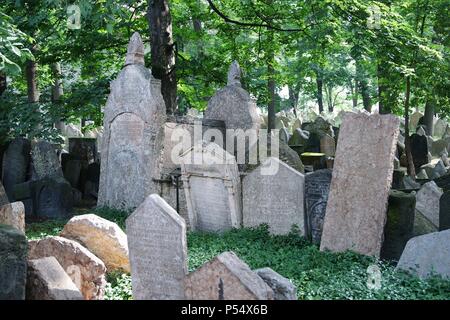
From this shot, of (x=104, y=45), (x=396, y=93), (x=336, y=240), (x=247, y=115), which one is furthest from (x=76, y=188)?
(x=396, y=93)

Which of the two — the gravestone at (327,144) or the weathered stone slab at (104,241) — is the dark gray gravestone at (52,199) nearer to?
the weathered stone slab at (104,241)

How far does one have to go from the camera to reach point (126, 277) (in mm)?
7578

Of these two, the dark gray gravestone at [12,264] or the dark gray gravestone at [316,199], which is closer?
the dark gray gravestone at [12,264]

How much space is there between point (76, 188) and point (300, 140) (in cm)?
769

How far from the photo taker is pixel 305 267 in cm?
790

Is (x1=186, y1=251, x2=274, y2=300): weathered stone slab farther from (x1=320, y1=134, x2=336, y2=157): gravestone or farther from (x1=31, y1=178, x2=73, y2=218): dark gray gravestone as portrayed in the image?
(x1=320, y1=134, x2=336, y2=157): gravestone

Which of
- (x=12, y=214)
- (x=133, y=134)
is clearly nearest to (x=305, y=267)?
(x=12, y=214)

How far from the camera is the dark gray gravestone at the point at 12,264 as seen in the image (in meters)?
5.52

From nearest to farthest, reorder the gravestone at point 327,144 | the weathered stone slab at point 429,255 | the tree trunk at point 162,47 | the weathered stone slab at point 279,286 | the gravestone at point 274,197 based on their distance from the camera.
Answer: the weathered stone slab at point 279,286 < the weathered stone slab at point 429,255 < the gravestone at point 274,197 < the tree trunk at point 162,47 < the gravestone at point 327,144

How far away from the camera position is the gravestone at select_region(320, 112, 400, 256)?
334 inches

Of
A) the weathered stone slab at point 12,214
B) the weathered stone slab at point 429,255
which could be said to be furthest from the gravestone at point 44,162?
the weathered stone slab at point 429,255

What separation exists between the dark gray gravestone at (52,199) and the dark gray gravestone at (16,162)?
4.21 ft

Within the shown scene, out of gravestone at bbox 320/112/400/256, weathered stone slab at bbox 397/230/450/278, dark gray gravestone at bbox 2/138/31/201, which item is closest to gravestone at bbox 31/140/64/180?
dark gray gravestone at bbox 2/138/31/201

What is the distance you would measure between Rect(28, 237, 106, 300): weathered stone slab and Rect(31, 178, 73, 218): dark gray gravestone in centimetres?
547
